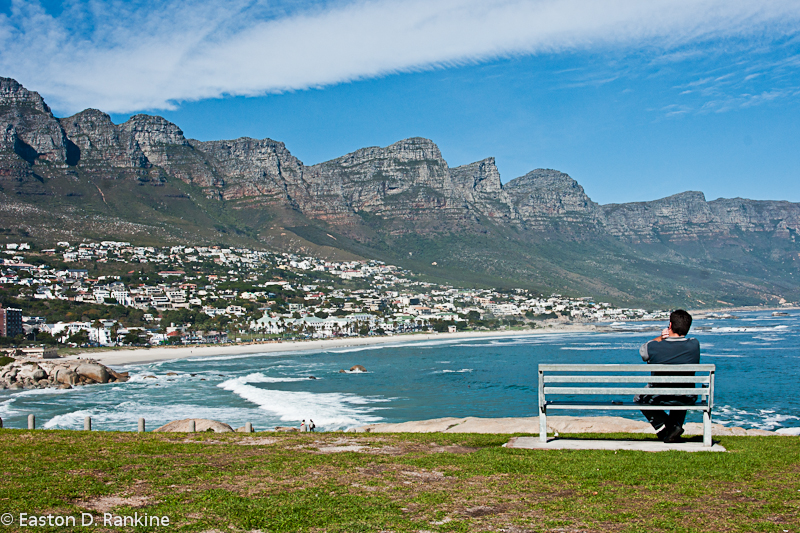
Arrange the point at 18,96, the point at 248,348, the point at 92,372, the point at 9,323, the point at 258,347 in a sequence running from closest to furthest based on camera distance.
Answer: the point at 92,372 < the point at 9,323 < the point at 248,348 < the point at 258,347 < the point at 18,96

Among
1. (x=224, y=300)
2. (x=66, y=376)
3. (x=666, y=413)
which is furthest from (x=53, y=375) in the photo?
(x=224, y=300)

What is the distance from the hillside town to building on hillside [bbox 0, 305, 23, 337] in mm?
180

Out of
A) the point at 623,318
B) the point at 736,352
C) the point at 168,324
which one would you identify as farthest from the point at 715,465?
the point at 623,318

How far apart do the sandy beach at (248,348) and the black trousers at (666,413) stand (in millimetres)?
68886

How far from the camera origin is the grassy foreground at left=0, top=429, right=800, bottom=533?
4.88 m

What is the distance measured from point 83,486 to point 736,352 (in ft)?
248

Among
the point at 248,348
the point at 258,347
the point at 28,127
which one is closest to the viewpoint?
the point at 248,348

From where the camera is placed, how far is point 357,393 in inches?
1610

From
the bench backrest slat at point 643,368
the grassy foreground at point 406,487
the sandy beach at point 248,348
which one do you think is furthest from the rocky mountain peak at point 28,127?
the bench backrest slat at point 643,368

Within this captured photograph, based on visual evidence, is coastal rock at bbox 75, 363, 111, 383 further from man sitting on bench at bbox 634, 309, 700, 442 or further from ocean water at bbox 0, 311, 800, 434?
man sitting on bench at bbox 634, 309, 700, 442

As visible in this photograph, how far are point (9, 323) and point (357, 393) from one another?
212 ft

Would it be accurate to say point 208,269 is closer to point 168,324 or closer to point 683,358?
point 168,324

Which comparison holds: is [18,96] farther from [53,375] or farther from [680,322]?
[680,322]

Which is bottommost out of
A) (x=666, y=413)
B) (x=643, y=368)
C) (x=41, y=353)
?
(x=41, y=353)
